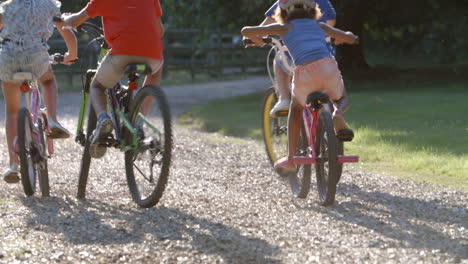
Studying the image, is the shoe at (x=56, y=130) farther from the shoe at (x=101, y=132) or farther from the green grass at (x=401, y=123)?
the green grass at (x=401, y=123)

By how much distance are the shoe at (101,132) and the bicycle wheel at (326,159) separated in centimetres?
137

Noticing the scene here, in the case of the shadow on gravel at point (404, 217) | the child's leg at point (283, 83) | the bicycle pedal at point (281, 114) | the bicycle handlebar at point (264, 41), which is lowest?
the shadow on gravel at point (404, 217)

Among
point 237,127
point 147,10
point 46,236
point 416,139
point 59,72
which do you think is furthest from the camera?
point 59,72

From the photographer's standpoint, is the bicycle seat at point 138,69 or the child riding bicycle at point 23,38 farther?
the child riding bicycle at point 23,38

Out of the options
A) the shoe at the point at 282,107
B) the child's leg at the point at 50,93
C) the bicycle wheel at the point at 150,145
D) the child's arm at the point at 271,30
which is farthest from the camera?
the shoe at the point at 282,107

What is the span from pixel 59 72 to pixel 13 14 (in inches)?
690

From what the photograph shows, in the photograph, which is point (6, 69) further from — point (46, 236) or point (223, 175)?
point (223, 175)

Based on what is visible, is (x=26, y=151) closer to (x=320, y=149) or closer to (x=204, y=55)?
(x=320, y=149)

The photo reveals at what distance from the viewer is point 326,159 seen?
6145 mm

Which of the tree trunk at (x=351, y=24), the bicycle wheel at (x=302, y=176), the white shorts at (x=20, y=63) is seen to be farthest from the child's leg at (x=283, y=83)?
the tree trunk at (x=351, y=24)

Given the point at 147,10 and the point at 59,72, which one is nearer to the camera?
the point at 147,10

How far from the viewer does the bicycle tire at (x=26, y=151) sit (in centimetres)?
643

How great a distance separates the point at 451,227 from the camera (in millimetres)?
5562

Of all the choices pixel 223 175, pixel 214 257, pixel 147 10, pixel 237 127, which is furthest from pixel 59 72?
pixel 214 257
